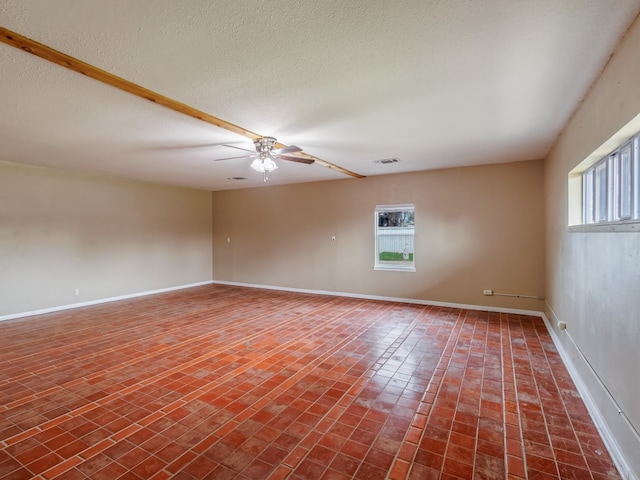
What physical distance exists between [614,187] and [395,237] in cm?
404

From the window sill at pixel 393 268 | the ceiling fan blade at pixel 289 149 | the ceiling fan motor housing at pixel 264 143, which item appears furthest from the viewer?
the window sill at pixel 393 268

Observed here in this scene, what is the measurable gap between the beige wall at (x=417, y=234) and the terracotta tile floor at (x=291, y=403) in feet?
3.84

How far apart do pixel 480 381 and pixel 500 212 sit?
3351 millimetres

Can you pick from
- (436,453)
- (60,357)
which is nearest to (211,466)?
(436,453)

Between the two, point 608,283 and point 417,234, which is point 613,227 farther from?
point 417,234

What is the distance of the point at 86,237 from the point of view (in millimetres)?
6000

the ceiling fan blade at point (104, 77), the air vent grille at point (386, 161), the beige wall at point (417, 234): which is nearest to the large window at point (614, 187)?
the beige wall at point (417, 234)

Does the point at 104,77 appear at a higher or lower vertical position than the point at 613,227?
higher

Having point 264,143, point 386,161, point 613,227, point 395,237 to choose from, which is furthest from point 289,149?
point 395,237

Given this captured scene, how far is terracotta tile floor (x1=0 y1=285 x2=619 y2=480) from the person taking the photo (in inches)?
72.9

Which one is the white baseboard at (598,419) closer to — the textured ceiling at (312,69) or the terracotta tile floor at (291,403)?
the terracotta tile floor at (291,403)

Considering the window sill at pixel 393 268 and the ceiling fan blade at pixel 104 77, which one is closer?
the ceiling fan blade at pixel 104 77

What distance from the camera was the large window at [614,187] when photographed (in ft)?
6.66

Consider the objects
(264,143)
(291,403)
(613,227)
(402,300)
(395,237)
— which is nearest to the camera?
(613,227)
